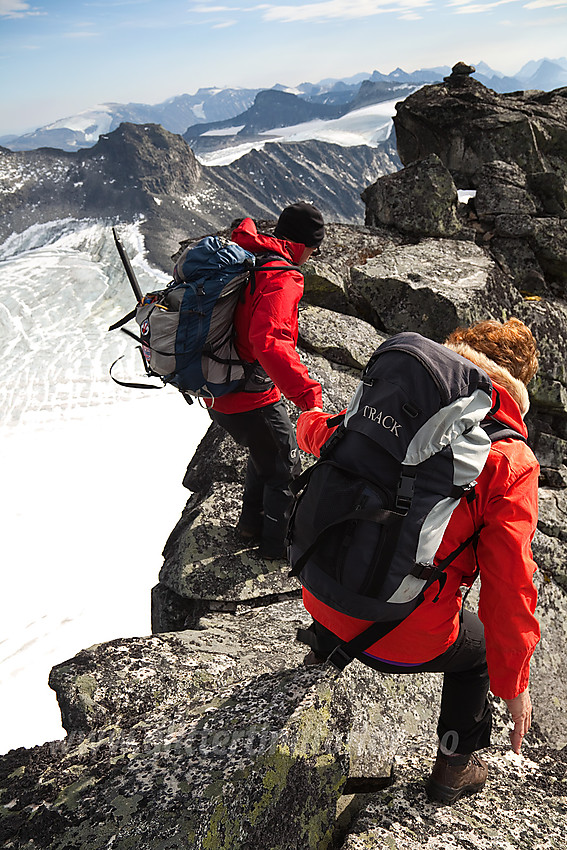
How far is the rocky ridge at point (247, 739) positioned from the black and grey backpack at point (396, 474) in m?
1.47

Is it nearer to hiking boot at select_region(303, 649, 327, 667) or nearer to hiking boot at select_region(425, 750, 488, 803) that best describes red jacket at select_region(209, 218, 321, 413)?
hiking boot at select_region(303, 649, 327, 667)

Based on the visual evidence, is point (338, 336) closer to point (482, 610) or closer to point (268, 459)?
point (268, 459)

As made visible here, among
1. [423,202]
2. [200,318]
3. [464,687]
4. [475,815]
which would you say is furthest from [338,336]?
[475,815]

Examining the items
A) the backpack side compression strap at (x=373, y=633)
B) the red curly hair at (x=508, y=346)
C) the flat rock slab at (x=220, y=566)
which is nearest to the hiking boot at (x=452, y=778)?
the backpack side compression strap at (x=373, y=633)

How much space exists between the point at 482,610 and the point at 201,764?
6.75 ft

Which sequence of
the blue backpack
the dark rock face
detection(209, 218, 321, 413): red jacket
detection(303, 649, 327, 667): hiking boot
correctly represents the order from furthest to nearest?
the dark rock face, the blue backpack, detection(209, 218, 321, 413): red jacket, detection(303, 649, 327, 667): hiking boot

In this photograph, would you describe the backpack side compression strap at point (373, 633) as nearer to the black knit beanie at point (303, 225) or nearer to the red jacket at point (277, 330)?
the red jacket at point (277, 330)

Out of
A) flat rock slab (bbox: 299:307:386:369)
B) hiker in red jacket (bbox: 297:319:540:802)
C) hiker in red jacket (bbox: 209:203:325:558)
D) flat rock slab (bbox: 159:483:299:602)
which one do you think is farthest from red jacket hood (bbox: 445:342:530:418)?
flat rock slab (bbox: 299:307:386:369)

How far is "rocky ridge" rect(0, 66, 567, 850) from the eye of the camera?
3225mm

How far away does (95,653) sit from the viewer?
4.91 m

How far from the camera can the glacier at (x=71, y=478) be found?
28.0 metres

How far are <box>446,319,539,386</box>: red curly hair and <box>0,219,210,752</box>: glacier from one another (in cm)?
2084

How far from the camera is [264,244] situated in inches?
220

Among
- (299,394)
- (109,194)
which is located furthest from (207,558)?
(109,194)
